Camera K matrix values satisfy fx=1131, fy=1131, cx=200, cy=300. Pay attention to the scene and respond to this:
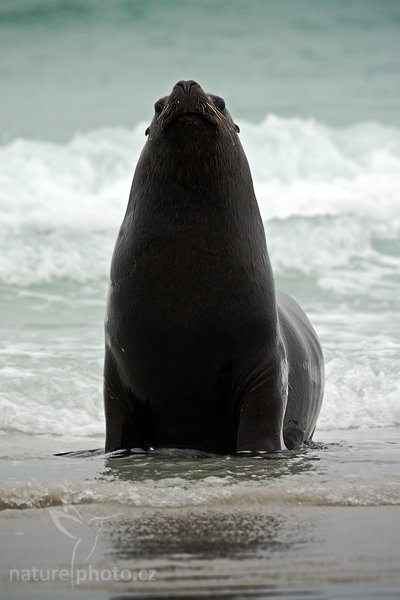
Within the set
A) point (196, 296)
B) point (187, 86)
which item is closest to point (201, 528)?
point (196, 296)

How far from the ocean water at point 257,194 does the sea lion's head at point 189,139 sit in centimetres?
134

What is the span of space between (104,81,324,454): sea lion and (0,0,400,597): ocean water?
0.84 ft

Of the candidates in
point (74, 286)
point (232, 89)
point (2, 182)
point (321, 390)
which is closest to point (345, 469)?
point (321, 390)

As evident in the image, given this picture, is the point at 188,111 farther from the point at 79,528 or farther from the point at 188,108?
the point at 79,528

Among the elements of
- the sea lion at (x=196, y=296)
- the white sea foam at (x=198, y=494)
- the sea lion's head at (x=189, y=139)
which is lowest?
the white sea foam at (x=198, y=494)

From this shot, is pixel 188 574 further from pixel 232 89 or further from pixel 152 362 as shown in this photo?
pixel 232 89

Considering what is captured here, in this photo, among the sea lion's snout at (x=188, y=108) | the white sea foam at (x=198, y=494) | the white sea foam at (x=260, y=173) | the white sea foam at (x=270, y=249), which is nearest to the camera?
the white sea foam at (x=198, y=494)

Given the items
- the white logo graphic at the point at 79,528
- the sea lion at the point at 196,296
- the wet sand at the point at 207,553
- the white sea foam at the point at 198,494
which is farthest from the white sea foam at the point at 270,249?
the wet sand at the point at 207,553

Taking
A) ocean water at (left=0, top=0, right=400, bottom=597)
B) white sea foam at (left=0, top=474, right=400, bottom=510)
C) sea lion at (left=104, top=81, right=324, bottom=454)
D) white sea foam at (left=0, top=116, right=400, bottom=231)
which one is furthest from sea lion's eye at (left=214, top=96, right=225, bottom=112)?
white sea foam at (left=0, top=116, right=400, bottom=231)

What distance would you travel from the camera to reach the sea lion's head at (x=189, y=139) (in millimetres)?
5184

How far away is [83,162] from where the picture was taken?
27969mm

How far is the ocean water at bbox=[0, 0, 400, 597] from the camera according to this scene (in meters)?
4.76

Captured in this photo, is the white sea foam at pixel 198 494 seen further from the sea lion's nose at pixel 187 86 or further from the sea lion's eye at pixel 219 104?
the sea lion's eye at pixel 219 104

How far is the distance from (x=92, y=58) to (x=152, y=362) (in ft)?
89.2
